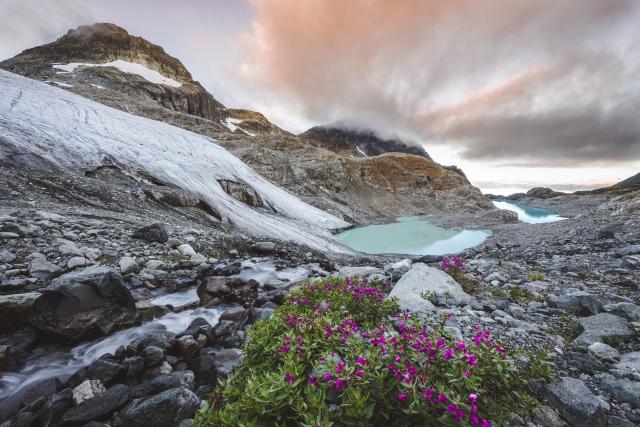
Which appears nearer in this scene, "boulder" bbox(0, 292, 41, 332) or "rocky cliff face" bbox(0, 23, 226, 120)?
"boulder" bbox(0, 292, 41, 332)

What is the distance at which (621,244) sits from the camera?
11.6 meters

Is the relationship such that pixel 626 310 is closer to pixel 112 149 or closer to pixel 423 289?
pixel 423 289

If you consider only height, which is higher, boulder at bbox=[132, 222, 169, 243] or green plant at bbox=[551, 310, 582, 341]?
green plant at bbox=[551, 310, 582, 341]

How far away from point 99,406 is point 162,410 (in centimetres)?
107

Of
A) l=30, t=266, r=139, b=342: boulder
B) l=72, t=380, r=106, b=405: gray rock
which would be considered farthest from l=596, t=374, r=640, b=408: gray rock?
l=30, t=266, r=139, b=342: boulder

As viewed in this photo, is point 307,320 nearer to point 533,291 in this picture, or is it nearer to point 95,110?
point 533,291

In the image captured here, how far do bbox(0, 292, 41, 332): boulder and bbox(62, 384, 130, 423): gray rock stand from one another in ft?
10.2

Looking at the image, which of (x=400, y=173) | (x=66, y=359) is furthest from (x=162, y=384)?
(x=400, y=173)

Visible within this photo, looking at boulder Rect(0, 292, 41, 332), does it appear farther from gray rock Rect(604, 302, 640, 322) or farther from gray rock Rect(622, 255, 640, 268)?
gray rock Rect(622, 255, 640, 268)

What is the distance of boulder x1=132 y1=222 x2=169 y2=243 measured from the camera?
10.9 m

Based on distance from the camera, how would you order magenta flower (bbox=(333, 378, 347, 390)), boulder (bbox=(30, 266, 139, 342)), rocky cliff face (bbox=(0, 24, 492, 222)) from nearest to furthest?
1. magenta flower (bbox=(333, 378, 347, 390))
2. boulder (bbox=(30, 266, 139, 342))
3. rocky cliff face (bbox=(0, 24, 492, 222))

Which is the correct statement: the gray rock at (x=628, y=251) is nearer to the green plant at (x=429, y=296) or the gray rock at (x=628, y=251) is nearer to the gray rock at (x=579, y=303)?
the gray rock at (x=579, y=303)

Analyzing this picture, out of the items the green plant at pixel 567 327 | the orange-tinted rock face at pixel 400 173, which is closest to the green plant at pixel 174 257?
the green plant at pixel 567 327

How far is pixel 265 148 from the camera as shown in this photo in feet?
224
